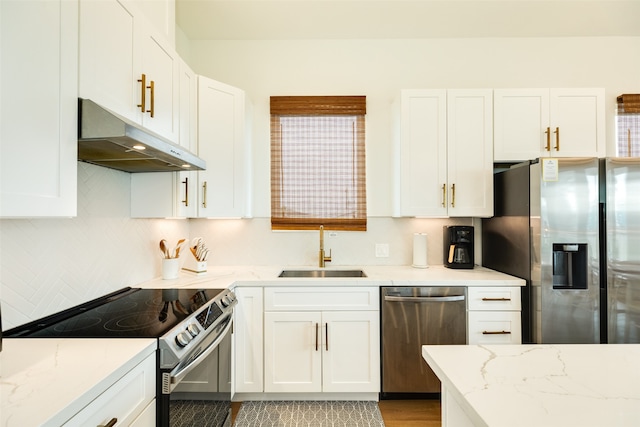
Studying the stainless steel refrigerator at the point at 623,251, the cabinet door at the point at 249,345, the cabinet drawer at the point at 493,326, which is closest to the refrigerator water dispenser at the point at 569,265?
the stainless steel refrigerator at the point at 623,251

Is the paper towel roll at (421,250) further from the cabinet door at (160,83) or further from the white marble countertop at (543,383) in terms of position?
the cabinet door at (160,83)

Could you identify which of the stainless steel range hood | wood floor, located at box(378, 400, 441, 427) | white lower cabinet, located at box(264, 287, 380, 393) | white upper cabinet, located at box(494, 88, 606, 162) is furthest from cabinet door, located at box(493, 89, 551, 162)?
the stainless steel range hood

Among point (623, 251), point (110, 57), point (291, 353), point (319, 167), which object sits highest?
A: point (110, 57)

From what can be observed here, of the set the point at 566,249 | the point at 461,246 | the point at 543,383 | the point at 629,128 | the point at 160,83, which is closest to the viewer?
the point at 543,383

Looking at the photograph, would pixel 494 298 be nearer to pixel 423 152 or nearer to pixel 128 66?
pixel 423 152

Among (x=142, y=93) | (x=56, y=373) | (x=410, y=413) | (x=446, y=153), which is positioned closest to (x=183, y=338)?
(x=56, y=373)

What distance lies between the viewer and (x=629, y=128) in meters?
2.71

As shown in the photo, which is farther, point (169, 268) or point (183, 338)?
point (169, 268)

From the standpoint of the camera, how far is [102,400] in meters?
0.85

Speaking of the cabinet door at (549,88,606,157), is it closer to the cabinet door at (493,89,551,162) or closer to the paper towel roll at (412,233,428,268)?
the cabinet door at (493,89,551,162)

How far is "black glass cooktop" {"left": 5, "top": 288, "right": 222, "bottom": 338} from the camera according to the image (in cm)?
121

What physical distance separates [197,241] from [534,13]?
3.24m

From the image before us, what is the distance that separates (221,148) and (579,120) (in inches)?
111

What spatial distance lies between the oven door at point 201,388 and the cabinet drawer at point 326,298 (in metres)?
0.45
